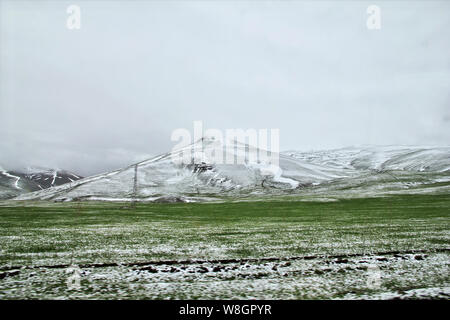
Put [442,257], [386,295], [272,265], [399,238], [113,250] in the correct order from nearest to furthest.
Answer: [386,295] < [272,265] < [442,257] < [113,250] < [399,238]

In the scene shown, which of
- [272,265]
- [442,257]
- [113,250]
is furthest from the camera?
[113,250]

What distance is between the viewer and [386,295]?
15.0m

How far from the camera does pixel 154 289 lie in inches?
642

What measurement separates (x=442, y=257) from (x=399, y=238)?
355 inches

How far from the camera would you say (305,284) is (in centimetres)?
1697

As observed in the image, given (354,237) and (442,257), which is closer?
(442,257)
